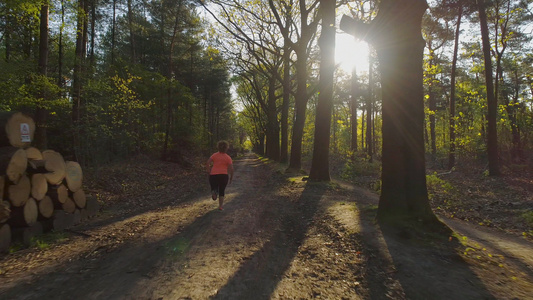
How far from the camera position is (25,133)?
6.15 metres

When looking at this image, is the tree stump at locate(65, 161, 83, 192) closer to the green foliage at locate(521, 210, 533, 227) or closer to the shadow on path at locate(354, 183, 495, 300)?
the shadow on path at locate(354, 183, 495, 300)

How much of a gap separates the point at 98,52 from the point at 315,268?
33801 mm

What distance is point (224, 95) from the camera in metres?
40.2

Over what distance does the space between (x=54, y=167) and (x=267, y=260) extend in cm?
544

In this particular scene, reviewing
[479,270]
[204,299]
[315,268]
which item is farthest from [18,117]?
[479,270]

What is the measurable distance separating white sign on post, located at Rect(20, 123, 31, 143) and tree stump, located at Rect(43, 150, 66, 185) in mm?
428

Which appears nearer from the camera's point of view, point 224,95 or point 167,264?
point 167,264

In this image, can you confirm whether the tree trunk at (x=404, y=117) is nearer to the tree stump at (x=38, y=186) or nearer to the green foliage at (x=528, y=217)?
the green foliage at (x=528, y=217)

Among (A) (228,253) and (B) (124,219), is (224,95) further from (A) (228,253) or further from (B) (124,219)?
(A) (228,253)

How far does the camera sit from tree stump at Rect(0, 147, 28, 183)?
16.8 ft

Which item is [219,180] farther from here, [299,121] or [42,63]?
[299,121]

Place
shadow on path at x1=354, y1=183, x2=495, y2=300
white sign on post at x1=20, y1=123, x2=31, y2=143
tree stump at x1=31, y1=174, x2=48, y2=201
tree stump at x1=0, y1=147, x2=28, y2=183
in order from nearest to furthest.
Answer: shadow on path at x1=354, y1=183, x2=495, y2=300
tree stump at x1=0, y1=147, x2=28, y2=183
tree stump at x1=31, y1=174, x2=48, y2=201
white sign on post at x1=20, y1=123, x2=31, y2=143

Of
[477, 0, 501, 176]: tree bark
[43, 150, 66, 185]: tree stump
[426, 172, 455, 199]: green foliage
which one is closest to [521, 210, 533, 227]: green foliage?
[426, 172, 455, 199]: green foliage

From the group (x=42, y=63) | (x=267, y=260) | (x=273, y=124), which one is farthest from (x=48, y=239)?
(x=273, y=124)
